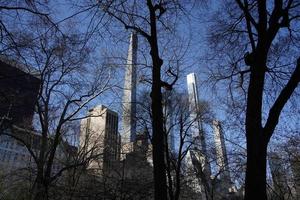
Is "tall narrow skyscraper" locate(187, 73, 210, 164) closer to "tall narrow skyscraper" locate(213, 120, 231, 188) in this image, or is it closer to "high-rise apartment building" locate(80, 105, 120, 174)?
"tall narrow skyscraper" locate(213, 120, 231, 188)

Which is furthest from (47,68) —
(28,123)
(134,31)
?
(134,31)

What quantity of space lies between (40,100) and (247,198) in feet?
45.0

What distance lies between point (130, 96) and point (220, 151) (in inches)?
304

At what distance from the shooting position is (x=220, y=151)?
66.9 feet

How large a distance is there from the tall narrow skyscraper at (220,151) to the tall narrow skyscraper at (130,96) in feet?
16.4

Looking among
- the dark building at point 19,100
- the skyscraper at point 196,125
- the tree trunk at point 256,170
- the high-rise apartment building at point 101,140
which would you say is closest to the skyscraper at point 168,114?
the skyscraper at point 196,125

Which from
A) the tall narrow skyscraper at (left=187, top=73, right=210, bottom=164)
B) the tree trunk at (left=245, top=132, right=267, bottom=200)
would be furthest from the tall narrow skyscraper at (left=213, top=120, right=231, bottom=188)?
the tree trunk at (left=245, top=132, right=267, bottom=200)

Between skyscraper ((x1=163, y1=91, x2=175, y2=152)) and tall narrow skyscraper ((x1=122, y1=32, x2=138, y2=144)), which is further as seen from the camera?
skyscraper ((x1=163, y1=91, x2=175, y2=152))

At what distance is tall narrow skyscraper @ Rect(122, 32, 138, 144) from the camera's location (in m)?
9.88

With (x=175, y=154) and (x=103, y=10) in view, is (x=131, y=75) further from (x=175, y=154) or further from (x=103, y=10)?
(x=175, y=154)

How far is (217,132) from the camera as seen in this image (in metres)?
18.5

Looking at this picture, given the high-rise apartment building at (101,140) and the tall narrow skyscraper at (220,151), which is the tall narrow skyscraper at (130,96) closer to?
the high-rise apartment building at (101,140)

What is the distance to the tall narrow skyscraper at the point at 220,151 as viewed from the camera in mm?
17812

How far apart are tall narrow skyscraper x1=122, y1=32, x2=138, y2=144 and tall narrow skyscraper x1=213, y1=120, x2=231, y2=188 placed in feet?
16.4
